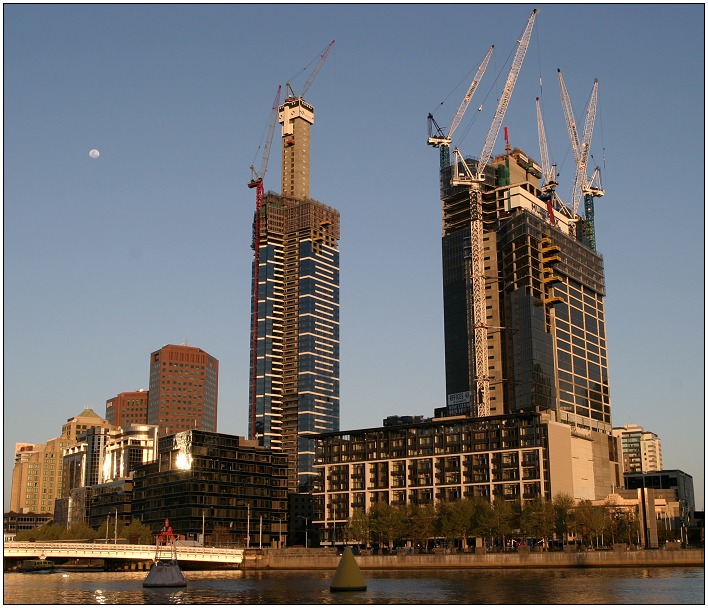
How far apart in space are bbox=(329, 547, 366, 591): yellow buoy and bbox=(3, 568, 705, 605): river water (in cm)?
98

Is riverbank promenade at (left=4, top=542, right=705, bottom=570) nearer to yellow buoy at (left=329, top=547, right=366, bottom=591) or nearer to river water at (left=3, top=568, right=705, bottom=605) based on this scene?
river water at (left=3, top=568, right=705, bottom=605)

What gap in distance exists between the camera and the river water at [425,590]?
348ft

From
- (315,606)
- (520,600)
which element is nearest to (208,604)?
(315,606)

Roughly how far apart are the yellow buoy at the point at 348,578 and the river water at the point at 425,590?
980mm

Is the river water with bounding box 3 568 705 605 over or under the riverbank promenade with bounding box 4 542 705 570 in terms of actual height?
under

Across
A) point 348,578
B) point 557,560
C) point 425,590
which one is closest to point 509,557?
point 557,560

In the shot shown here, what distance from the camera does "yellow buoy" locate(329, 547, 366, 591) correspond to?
389 ft

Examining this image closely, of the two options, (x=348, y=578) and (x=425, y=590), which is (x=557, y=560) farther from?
(x=348, y=578)

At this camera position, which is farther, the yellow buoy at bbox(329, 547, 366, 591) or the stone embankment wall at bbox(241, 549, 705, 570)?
the stone embankment wall at bbox(241, 549, 705, 570)

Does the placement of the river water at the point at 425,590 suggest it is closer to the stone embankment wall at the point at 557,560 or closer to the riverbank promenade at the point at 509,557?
the stone embankment wall at the point at 557,560

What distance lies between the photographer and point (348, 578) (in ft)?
390

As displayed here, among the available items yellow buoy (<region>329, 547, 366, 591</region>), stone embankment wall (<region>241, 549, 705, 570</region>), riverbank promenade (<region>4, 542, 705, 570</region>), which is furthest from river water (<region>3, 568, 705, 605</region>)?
riverbank promenade (<region>4, 542, 705, 570</region>)

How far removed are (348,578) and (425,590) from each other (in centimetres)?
1250

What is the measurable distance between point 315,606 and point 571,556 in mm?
95961
